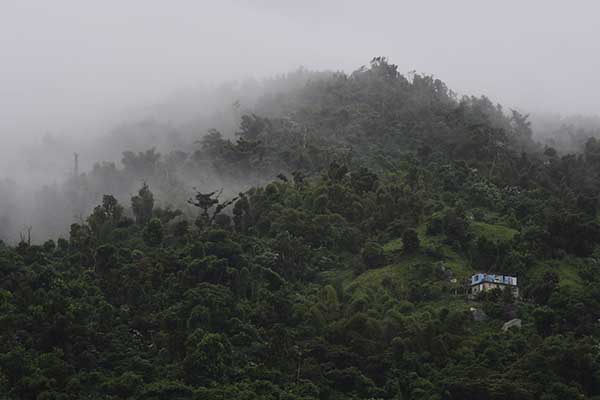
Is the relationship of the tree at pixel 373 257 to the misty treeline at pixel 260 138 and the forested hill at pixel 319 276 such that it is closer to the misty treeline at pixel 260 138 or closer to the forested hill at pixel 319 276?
the forested hill at pixel 319 276

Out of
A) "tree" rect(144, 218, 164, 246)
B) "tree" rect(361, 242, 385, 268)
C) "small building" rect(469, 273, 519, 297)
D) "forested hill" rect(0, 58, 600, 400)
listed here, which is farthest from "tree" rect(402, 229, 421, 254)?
"tree" rect(144, 218, 164, 246)

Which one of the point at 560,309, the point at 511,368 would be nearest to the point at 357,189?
the point at 560,309

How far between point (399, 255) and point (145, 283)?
13282 mm

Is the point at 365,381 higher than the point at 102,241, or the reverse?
the point at 102,241

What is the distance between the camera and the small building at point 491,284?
1918 inches

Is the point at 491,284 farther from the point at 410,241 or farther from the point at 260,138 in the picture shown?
the point at 260,138

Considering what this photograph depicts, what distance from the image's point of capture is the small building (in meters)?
48.7

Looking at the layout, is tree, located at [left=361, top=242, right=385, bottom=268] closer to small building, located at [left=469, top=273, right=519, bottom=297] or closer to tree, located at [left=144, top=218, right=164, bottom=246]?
small building, located at [left=469, top=273, right=519, bottom=297]

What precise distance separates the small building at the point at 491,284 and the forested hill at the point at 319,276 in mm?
570

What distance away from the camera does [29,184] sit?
69.7m

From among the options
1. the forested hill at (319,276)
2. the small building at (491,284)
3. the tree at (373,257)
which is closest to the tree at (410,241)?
the forested hill at (319,276)

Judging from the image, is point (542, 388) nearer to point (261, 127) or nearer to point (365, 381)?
Result: point (365, 381)

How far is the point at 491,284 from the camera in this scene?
1927 inches

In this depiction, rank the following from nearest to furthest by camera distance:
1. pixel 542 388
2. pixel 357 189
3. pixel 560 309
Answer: pixel 542 388
pixel 560 309
pixel 357 189
